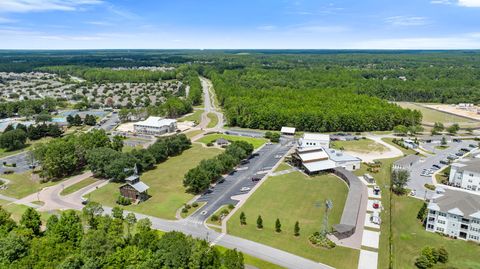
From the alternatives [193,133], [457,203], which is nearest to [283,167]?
[457,203]

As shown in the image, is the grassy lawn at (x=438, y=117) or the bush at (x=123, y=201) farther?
the grassy lawn at (x=438, y=117)

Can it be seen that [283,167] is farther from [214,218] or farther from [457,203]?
[457,203]

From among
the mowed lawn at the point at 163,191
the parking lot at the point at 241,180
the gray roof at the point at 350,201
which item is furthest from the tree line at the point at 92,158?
the gray roof at the point at 350,201

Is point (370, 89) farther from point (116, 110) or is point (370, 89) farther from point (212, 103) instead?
point (116, 110)

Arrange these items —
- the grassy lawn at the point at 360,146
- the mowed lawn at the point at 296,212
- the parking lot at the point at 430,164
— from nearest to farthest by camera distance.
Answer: the mowed lawn at the point at 296,212
the parking lot at the point at 430,164
the grassy lawn at the point at 360,146

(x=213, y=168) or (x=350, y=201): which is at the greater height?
(x=213, y=168)

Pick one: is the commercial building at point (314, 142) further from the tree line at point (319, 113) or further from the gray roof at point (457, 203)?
the gray roof at point (457, 203)
